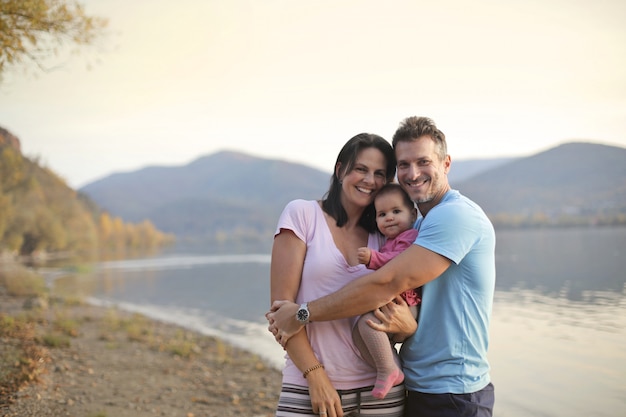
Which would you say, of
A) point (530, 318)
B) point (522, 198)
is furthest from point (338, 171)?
point (522, 198)

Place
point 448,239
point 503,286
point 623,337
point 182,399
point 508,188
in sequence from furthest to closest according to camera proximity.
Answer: point 508,188 → point 503,286 → point 623,337 → point 182,399 → point 448,239

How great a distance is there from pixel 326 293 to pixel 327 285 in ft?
0.14

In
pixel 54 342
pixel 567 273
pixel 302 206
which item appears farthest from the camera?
pixel 567 273

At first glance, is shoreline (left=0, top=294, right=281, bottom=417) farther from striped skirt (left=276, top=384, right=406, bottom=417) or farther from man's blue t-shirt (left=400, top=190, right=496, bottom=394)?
man's blue t-shirt (left=400, top=190, right=496, bottom=394)

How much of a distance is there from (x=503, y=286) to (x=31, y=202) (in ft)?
139

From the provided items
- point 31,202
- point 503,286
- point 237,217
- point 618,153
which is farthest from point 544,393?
point 237,217

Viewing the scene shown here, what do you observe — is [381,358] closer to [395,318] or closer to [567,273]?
[395,318]

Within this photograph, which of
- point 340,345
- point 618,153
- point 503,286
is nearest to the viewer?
point 340,345

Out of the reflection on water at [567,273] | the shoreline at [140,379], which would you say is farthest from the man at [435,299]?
the reflection on water at [567,273]

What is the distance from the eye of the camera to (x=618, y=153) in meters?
96.9

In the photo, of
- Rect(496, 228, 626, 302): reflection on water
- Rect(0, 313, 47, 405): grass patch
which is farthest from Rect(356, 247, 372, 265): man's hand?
Rect(496, 228, 626, 302): reflection on water

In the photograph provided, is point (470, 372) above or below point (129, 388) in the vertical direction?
above

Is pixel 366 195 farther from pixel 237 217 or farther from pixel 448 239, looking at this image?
pixel 237 217

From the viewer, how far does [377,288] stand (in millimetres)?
2760
